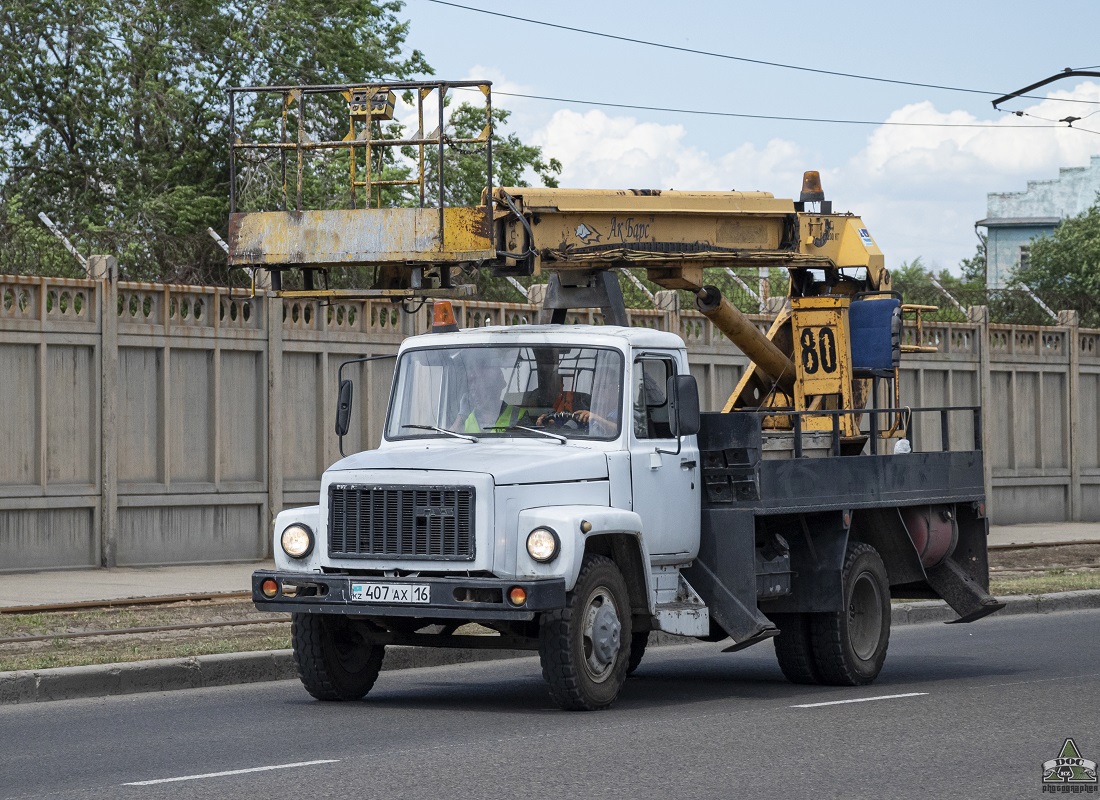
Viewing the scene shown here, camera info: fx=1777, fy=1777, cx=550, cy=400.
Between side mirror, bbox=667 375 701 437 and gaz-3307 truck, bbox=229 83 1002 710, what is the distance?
0.05 feet

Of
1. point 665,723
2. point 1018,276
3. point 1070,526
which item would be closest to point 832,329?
point 665,723

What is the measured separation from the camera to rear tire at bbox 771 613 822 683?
40.1ft

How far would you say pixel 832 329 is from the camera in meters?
14.6

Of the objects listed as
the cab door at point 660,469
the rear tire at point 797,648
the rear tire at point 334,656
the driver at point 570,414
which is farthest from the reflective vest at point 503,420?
the rear tire at point 797,648

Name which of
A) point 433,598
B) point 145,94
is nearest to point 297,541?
point 433,598

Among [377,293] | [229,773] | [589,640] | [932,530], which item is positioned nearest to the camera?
[229,773]

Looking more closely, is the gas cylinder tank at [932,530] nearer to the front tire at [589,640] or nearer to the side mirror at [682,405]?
the side mirror at [682,405]

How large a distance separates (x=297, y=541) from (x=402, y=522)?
0.79m

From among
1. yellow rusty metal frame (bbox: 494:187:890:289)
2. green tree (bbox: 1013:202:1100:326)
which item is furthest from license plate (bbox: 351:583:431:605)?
green tree (bbox: 1013:202:1100:326)

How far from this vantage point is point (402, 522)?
10203 millimetres

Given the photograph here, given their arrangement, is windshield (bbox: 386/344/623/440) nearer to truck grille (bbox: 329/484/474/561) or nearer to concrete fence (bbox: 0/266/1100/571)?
truck grille (bbox: 329/484/474/561)

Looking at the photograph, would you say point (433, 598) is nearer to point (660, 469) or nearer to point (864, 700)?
point (660, 469)

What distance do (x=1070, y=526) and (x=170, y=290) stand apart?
15.9 meters

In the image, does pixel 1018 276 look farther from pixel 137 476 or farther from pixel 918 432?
pixel 137 476
